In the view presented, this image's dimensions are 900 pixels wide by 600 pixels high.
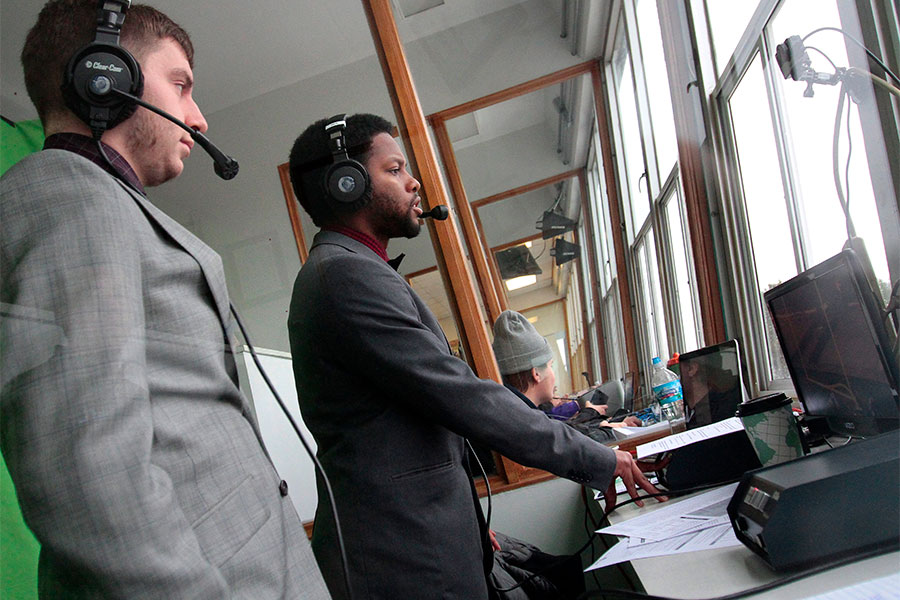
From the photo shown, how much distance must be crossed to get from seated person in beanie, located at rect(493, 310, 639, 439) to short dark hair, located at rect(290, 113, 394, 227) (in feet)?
2.16

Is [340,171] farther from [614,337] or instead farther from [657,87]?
[657,87]

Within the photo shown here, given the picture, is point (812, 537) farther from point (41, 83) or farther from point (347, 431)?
point (41, 83)

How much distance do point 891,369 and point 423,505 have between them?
0.70 meters

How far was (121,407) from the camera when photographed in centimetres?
56

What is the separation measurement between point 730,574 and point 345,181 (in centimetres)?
85

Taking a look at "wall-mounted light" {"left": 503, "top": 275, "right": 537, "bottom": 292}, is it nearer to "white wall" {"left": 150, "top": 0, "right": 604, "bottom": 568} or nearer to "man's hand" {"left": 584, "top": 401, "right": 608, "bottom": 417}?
"white wall" {"left": 150, "top": 0, "right": 604, "bottom": 568}

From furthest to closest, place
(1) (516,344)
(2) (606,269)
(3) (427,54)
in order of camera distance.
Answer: (2) (606,269) → (1) (516,344) → (3) (427,54)

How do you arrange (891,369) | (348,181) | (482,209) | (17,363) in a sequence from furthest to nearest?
(482,209)
(348,181)
(891,369)
(17,363)

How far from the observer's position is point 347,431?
3.53 ft

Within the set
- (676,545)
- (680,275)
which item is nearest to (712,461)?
(676,545)

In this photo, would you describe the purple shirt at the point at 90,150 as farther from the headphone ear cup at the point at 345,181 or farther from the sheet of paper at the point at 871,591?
the sheet of paper at the point at 871,591

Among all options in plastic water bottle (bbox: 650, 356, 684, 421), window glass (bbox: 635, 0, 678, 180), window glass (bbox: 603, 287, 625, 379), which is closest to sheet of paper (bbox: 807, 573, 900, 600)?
plastic water bottle (bbox: 650, 356, 684, 421)

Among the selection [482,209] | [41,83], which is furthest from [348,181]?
[482,209]

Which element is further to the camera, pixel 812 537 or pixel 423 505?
pixel 423 505
